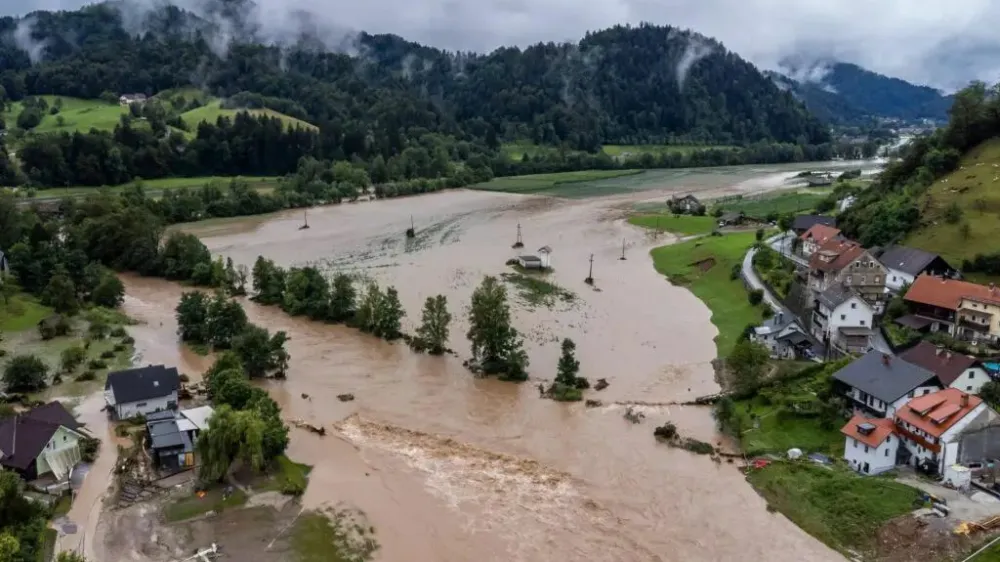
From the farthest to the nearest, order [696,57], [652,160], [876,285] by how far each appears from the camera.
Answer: [696,57] → [652,160] → [876,285]

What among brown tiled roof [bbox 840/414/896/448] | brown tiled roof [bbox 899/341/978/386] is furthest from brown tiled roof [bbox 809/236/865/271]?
brown tiled roof [bbox 840/414/896/448]

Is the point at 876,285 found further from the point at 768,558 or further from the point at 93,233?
the point at 93,233

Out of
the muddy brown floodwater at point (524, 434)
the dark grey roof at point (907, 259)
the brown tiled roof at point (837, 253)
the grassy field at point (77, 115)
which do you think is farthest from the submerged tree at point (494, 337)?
the grassy field at point (77, 115)

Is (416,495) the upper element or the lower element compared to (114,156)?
lower

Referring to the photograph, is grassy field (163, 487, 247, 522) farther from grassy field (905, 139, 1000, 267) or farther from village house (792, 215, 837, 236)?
village house (792, 215, 837, 236)

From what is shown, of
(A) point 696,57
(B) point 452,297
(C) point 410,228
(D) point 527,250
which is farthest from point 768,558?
(A) point 696,57

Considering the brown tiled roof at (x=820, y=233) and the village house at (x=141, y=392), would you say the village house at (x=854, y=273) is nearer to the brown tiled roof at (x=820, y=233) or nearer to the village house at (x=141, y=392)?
the brown tiled roof at (x=820, y=233)
